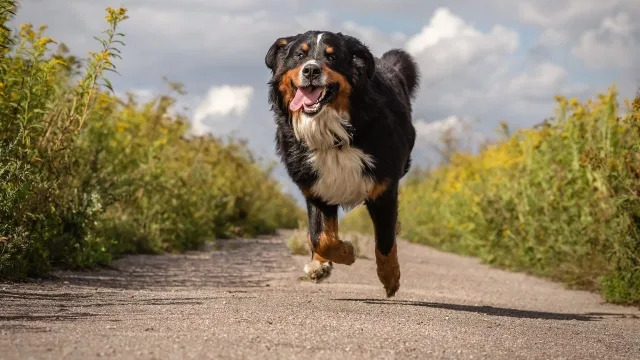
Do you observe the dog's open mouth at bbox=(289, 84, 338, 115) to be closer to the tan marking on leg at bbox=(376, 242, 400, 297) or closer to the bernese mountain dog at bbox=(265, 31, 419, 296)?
A: the bernese mountain dog at bbox=(265, 31, 419, 296)

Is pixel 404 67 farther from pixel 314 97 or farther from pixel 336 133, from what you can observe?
pixel 314 97

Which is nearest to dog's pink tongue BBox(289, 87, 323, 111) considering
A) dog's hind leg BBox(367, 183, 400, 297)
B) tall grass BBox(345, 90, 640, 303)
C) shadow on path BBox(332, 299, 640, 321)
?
dog's hind leg BBox(367, 183, 400, 297)

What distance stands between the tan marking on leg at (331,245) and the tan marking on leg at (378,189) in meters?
0.40

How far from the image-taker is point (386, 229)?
614 centimetres

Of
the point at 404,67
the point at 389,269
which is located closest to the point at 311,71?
the point at 389,269

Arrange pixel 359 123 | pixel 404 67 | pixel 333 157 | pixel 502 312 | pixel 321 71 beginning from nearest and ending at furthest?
pixel 321 71 → pixel 359 123 → pixel 333 157 → pixel 502 312 → pixel 404 67

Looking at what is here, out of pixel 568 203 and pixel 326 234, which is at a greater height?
pixel 568 203

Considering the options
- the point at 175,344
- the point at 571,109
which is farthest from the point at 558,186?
the point at 175,344

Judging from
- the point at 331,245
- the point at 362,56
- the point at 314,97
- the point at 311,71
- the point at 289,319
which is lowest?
the point at 289,319

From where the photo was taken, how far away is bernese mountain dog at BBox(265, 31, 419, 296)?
5.58 metres

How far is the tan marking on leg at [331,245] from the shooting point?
614 centimetres

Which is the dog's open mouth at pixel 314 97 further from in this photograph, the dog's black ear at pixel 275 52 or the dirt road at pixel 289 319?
the dirt road at pixel 289 319

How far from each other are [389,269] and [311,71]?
1771mm

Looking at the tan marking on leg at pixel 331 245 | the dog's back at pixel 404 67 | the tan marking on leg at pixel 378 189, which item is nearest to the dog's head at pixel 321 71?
the tan marking on leg at pixel 378 189
